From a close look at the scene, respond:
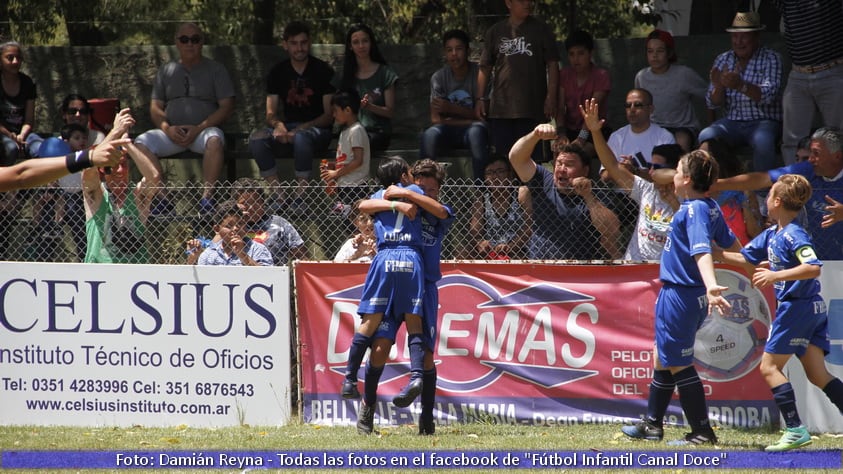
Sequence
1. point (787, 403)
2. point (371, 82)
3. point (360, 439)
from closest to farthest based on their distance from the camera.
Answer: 1. point (787, 403)
2. point (360, 439)
3. point (371, 82)

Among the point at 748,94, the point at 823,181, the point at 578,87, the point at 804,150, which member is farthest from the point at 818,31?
the point at 578,87

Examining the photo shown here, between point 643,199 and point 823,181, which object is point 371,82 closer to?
point 643,199

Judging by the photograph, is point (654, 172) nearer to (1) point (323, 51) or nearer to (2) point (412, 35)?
(1) point (323, 51)

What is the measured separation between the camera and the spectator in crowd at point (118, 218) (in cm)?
859

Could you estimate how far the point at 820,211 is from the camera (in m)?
8.12

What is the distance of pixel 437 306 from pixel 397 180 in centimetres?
95

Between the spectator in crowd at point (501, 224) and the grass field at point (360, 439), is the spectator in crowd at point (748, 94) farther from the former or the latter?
the grass field at point (360, 439)

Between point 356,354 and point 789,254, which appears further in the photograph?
point 356,354

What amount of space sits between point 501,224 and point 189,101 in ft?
13.3

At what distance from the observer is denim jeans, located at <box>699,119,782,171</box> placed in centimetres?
950

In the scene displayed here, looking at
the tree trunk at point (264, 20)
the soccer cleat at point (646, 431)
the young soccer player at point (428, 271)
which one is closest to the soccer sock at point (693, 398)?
the soccer cleat at point (646, 431)

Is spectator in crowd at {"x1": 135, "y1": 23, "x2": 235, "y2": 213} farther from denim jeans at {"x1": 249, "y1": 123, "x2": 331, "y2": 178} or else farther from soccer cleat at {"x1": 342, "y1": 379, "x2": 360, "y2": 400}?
soccer cleat at {"x1": 342, "y1": 379, "x2": 360, "y2": 400}

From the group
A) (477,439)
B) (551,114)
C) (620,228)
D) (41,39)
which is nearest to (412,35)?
(41,39)

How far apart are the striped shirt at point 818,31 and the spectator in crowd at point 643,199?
81.7 inches
